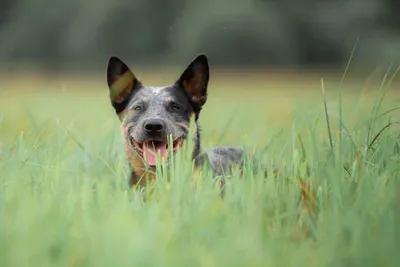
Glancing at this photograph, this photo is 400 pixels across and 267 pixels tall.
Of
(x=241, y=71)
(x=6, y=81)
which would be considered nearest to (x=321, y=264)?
(x=6, y=81)

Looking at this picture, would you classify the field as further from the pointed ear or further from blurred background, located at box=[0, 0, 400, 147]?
blurred background, located at box=[0, 0, 400, 147]

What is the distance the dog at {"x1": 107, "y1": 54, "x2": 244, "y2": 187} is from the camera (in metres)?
5.02

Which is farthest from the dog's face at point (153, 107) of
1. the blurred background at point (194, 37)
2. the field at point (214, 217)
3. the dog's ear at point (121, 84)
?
the blurred background at point (194, 37)

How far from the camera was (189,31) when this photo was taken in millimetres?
24391

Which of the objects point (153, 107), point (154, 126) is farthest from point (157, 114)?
point (154, 126)

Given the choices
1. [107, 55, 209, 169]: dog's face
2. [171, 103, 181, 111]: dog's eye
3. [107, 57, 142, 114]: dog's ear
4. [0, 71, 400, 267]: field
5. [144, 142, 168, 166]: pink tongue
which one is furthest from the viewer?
[107, 57, 142, 114]: dog's ear

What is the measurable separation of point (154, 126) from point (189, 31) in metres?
19.6

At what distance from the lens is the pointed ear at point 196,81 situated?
18.0ft

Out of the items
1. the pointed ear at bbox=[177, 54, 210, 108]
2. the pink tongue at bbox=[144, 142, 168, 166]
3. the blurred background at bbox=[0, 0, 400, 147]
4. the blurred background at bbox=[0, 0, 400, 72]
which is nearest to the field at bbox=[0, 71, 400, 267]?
the pink tongue at bbox=[144, 142, 168, 166]

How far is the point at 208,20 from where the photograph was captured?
949 inches

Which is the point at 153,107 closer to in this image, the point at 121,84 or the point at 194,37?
the point at 121,84

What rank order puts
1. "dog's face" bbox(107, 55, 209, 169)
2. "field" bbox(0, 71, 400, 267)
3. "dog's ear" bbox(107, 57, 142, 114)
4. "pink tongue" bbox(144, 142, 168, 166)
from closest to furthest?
"field" bbox(0, 71, 400, 267) < "pink tongue" bbox(144, 142, 168, 166) < "dog's face" bbox(107, 55, 209, 169) < "dog's ear" bbox(107, 57, 142, 114)

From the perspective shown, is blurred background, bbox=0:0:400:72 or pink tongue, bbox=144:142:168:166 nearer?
pink tongue, bbox=144:142:168:166

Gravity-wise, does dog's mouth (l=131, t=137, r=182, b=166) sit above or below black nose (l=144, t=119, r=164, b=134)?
below
